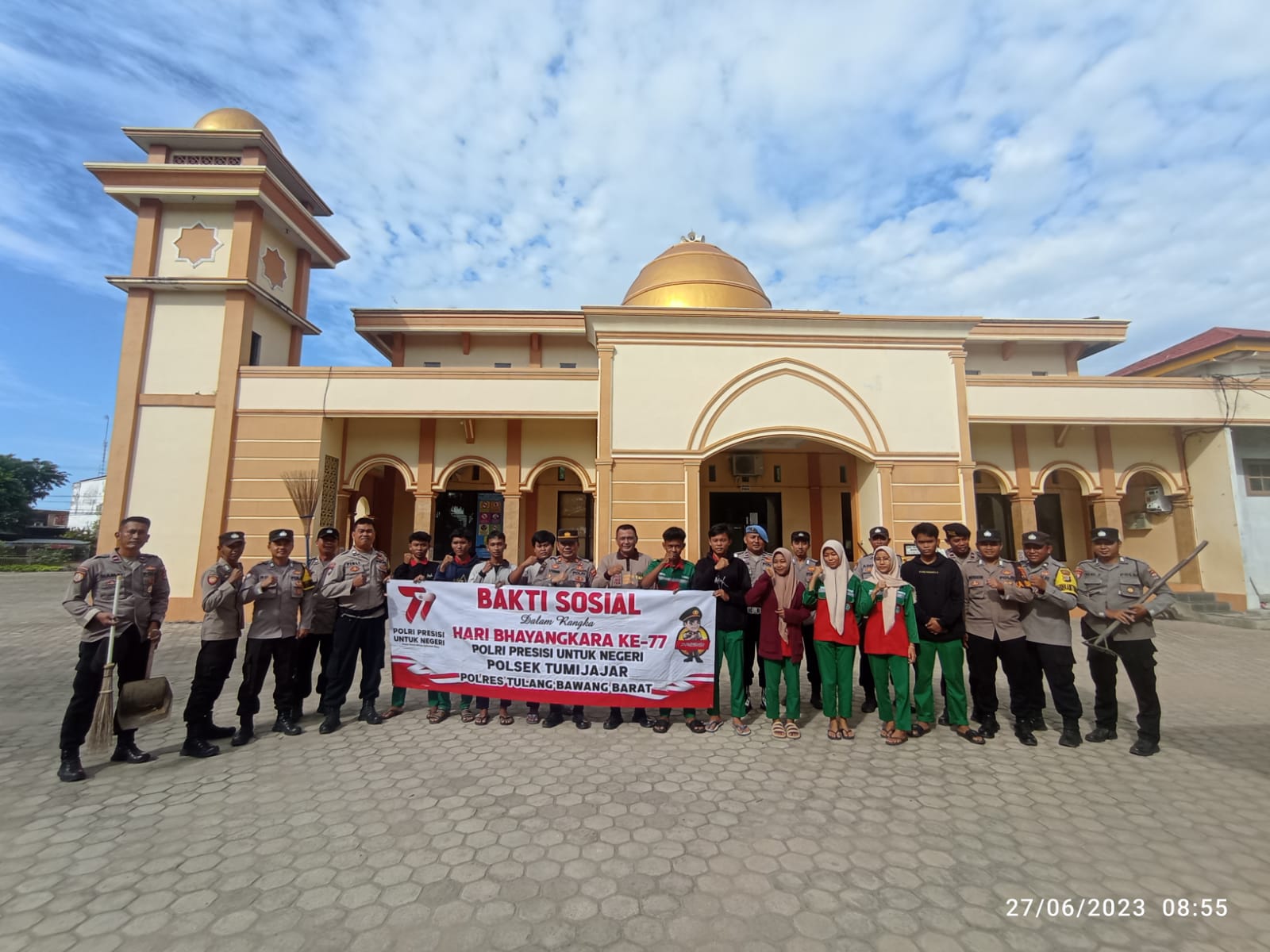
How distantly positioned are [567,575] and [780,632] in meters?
1.78

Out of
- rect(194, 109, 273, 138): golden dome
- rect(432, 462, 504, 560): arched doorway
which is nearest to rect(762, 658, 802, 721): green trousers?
rect(432, 462, 504, 560): arched doorway

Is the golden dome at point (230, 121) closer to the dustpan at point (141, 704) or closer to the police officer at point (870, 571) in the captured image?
the dustpan at point (141, 704)

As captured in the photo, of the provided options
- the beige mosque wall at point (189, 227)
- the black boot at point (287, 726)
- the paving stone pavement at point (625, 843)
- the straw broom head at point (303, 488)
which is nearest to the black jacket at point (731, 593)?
the paving stone pavement at point (625, 843)

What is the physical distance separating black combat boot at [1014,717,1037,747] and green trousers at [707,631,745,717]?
6.71 feet

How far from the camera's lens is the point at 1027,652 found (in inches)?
171

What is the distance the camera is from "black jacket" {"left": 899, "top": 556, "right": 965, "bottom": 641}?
4.25 meters

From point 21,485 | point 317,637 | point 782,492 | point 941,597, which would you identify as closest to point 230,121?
point 317,637

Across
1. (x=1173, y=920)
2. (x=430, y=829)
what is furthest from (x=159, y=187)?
(x=1173, y=920)

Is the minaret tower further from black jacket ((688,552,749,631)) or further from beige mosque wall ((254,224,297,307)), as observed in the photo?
black jacket ((688,552,749,631))

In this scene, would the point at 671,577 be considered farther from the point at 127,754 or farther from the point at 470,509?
the point at 470,509

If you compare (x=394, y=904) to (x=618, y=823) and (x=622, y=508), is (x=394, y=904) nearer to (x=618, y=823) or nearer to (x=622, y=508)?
(x=618, y=823)

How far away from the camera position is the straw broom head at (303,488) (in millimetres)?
10477

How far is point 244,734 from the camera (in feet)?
13.6

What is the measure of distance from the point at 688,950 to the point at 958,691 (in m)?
3.28
